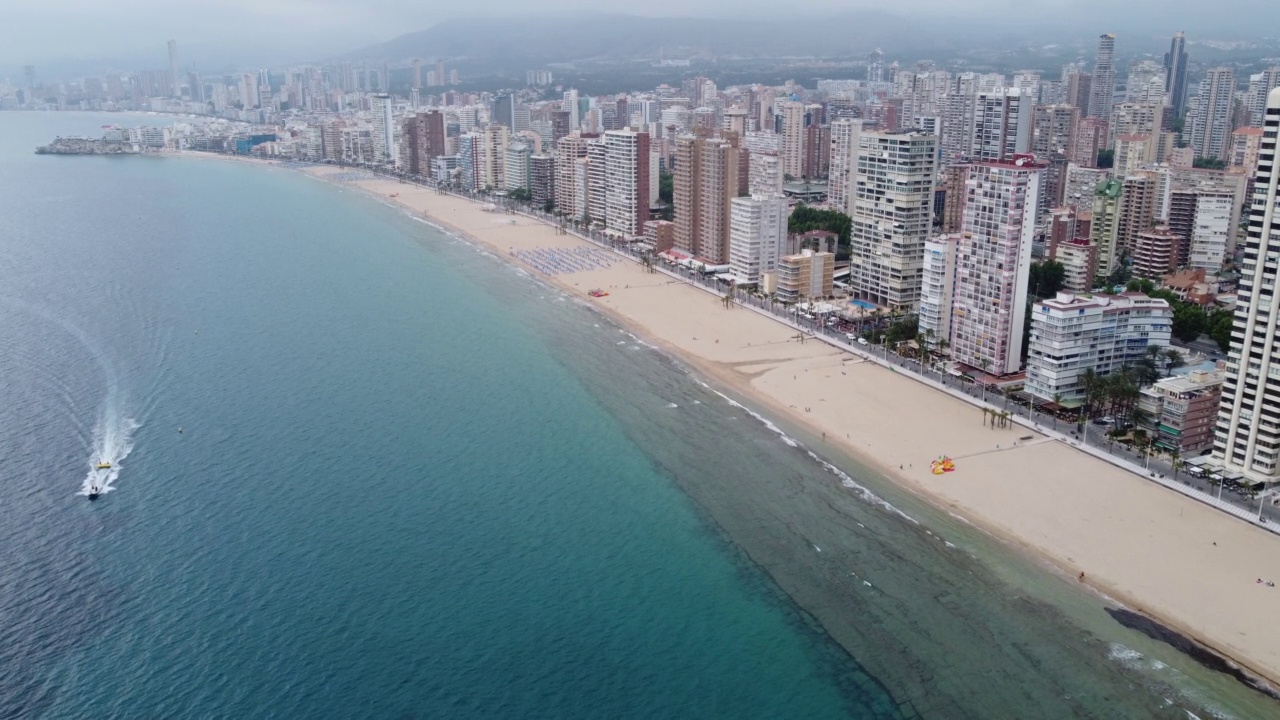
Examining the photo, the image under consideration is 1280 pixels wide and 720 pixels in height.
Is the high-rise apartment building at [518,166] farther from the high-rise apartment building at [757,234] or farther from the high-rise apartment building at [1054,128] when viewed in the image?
the high-rise apartment building at [1054,128]

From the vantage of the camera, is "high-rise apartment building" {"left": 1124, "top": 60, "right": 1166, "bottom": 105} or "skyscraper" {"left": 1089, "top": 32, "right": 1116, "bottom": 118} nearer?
"high-rise apartment building" {"left": 1124, "top": 60, "right": 1166, "bottom": 105}

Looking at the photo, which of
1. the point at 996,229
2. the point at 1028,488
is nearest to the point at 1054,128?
the point at 996,229

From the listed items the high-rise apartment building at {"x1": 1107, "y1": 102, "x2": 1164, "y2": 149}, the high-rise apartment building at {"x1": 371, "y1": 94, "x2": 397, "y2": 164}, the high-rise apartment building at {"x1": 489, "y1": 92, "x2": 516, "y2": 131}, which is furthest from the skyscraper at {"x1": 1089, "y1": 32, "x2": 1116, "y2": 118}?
the high-rise apartment building at {"x1": 371, "y1": 94, "x2": 397, "y2": 164}

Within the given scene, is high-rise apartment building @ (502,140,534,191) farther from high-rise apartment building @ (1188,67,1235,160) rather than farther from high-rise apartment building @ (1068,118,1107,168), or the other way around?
high-rise apartment building @ (1188,67,1235,160)

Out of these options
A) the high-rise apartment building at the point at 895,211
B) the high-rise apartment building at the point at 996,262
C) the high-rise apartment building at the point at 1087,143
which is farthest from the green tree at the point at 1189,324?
the high-rise apartment building at the point at 1087,143

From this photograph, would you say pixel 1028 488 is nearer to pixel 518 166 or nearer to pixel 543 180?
pixel 543 180

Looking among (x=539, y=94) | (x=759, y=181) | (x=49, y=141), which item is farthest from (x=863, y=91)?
(x=49, y=141)
